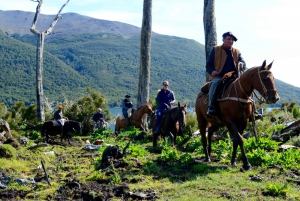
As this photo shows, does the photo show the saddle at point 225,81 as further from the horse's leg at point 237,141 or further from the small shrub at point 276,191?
the small shrub at point 276,191

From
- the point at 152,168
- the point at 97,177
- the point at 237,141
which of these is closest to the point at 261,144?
the point at 237,141

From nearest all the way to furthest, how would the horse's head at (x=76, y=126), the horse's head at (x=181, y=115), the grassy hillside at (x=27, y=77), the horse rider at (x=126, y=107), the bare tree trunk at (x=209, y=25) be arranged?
the horse's head at (x=181, y=115)
the bare tree trunk at (x=209, y=25)
the horse's head at (x=76, y=126)
the horse rider at (x=126, y=107)
the grassy hillside at (x=27, y=77)

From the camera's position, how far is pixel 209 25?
1648 centimetres

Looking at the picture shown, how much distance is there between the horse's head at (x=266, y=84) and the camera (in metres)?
8.54

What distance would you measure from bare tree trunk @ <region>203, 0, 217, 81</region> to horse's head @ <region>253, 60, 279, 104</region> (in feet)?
24.6

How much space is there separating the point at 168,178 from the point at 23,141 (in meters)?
9.07

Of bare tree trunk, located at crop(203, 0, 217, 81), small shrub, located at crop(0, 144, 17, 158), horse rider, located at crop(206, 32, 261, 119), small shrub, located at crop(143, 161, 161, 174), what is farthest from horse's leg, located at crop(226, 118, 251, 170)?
bare tree trunk, located at crop(203, 0, 217, 81)

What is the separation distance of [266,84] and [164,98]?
623 centimetres

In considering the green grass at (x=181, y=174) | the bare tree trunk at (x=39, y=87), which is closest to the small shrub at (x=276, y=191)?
the green grass at (x=181, y=174)

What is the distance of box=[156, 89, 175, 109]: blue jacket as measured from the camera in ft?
47.2

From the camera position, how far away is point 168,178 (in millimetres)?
8500

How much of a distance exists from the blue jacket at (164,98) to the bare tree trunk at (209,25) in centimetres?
258

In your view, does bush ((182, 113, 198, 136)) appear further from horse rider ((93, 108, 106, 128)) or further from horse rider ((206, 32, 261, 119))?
horse rider ((93, 108, 106, 128))

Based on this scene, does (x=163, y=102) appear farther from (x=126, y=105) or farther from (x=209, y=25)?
(x=126, y=105)
